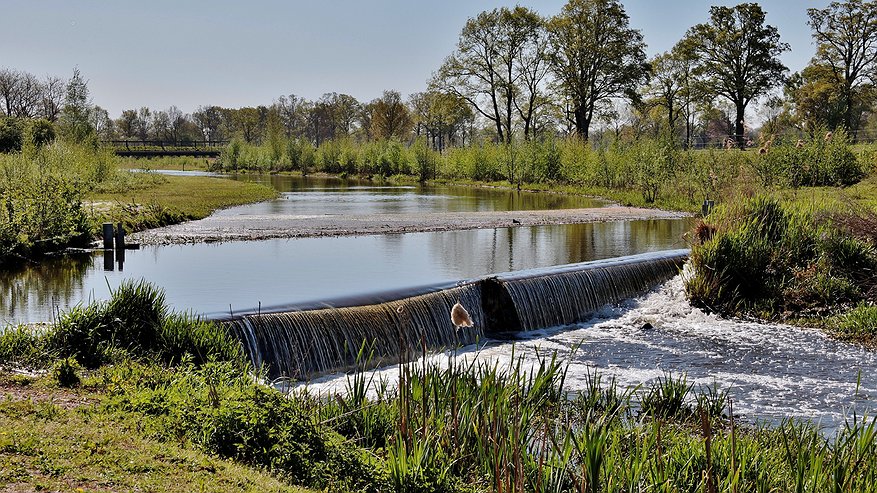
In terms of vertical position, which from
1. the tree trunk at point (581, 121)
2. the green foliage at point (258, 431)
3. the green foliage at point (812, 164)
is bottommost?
the green foliage at point (258, 431)

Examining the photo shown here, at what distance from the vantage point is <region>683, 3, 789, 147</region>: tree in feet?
173

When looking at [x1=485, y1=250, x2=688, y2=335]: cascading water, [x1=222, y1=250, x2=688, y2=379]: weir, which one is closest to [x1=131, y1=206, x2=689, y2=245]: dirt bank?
[x1=485, y1=250, x2=688, y2=335]: cascading water

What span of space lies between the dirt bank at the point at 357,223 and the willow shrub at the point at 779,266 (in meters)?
10.6

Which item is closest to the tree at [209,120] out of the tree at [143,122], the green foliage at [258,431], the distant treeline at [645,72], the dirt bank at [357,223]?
the tree at [143,122]

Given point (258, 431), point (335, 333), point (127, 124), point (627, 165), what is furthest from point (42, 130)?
→ point (127, 124)

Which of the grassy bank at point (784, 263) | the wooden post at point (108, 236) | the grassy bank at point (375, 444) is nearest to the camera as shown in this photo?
the grassy bank at point (375, 444)

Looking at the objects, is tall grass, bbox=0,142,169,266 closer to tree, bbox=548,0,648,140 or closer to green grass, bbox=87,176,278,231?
green grass, bbox=87,176,278,231

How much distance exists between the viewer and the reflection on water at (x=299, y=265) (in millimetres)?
12312

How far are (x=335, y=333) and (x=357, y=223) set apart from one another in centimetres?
1474

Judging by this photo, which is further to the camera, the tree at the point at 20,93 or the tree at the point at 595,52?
the tree at the point at 20,93

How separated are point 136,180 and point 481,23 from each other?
2798 cm

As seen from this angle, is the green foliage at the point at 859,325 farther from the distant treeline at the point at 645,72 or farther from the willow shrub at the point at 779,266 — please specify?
the distant treeline at the point at 645,72

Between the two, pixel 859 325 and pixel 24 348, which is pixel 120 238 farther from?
pixel 859 325

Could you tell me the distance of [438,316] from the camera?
1175 centimetres
